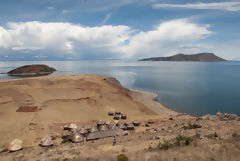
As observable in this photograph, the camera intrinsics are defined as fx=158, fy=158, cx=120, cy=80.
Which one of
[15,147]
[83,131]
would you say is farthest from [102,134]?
[15,147]

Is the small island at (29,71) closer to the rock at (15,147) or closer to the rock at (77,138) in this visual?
the rock at (15,147)

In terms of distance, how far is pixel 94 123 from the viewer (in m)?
29.4

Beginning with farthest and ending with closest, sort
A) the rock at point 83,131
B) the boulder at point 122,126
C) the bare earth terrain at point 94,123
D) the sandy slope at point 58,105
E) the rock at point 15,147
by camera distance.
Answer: the sandy slope at point 58,105 < the boulder at point 122,126 < the rock at point 83,131 < the rock at point 15,147 < the bare earth terrain at point 94,123

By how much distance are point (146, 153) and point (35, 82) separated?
41890mm

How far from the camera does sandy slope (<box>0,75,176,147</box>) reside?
80.9 ft

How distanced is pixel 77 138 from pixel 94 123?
8.81 m

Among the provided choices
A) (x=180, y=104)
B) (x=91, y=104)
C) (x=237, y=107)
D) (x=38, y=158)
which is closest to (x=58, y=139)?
(x=38, y=158)

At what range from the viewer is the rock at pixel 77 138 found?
20.4m

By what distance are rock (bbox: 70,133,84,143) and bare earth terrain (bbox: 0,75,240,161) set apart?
3.20ft

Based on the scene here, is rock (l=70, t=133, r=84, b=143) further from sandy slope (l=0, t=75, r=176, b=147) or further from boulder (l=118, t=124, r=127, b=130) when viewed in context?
boulder (l=118, t=124, r=127, b=130)

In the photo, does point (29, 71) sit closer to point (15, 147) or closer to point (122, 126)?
point (15, 147)

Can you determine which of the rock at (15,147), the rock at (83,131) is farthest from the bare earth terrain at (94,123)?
the rock at (83,131)

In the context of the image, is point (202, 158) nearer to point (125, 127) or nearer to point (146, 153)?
point (146, 153)

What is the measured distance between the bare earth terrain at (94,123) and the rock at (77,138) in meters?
0.97
